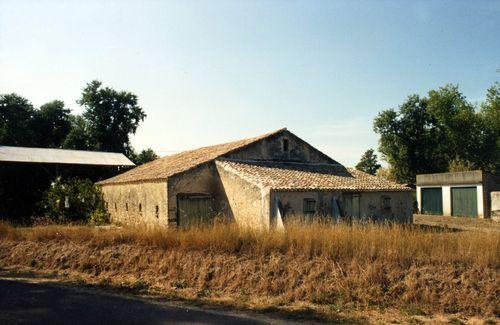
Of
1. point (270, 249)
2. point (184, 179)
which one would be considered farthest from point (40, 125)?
point (270, 249)

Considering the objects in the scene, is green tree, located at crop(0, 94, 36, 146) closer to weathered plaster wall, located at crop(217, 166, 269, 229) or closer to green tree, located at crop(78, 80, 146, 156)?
green tree, located at crop(78, 80, 146, 156)

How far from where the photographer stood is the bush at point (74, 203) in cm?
2133

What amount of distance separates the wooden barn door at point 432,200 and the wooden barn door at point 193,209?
64.5 ft

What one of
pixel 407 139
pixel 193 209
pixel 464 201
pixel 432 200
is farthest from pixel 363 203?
pixel 407 139

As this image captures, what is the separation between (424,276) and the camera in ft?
25.8

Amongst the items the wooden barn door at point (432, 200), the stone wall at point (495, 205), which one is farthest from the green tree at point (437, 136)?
the stone wall at point (495, 205)

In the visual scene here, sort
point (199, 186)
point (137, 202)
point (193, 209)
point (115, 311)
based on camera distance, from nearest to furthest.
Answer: point (115, 311) → point (193, 209) → point (199, 186) → point (137, 202)

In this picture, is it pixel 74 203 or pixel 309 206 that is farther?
pixel 74 203

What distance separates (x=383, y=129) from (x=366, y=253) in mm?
35978

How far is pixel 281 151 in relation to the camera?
21516mm

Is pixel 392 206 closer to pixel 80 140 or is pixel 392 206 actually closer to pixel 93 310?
pixel 93 310

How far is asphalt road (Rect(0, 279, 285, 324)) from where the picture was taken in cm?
629

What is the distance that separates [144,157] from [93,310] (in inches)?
1526

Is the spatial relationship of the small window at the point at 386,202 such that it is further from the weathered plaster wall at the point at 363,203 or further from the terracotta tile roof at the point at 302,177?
the terracotta tile roof at the point at 302,177
